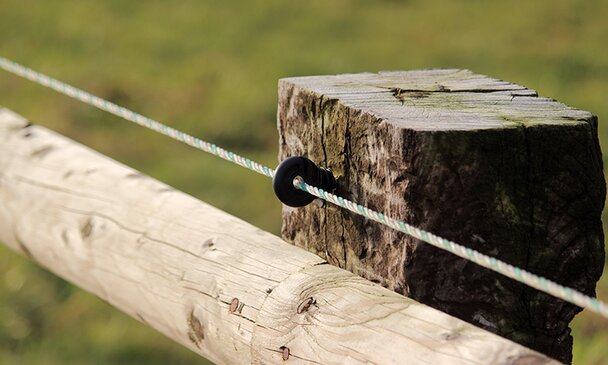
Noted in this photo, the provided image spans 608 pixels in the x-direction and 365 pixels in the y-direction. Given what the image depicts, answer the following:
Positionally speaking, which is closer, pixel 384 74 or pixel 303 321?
pixel 303 321

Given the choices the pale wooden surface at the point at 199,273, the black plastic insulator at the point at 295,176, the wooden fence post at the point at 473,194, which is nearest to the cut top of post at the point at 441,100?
the wooden fence post at the point at 473,194

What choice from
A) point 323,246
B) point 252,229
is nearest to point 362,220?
point 323,246

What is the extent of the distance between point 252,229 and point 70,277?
740mm

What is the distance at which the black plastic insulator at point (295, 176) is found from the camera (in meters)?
1.77

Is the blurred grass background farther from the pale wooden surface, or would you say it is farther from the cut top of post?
the cut top of post

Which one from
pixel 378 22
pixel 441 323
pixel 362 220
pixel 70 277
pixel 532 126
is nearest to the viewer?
pixel 441 323

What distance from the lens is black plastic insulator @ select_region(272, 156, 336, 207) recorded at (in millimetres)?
1769

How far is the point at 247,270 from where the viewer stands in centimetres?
185

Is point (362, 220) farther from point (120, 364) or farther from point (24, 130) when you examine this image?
point (120, 364)

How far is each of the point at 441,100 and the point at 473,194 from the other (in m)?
0.29

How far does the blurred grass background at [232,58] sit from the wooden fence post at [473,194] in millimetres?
3039

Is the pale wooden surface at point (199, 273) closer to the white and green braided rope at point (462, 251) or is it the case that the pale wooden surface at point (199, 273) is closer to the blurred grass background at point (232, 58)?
the white and green braided rope at point (462, 251)

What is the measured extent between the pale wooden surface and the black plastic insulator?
0.36 ft

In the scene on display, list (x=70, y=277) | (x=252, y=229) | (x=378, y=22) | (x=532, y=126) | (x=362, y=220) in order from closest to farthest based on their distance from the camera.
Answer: (x=532, y=126)
(x=362, y=220)
(x=252, y=229)
(x=70, y=277)
(x=378, y=22)
